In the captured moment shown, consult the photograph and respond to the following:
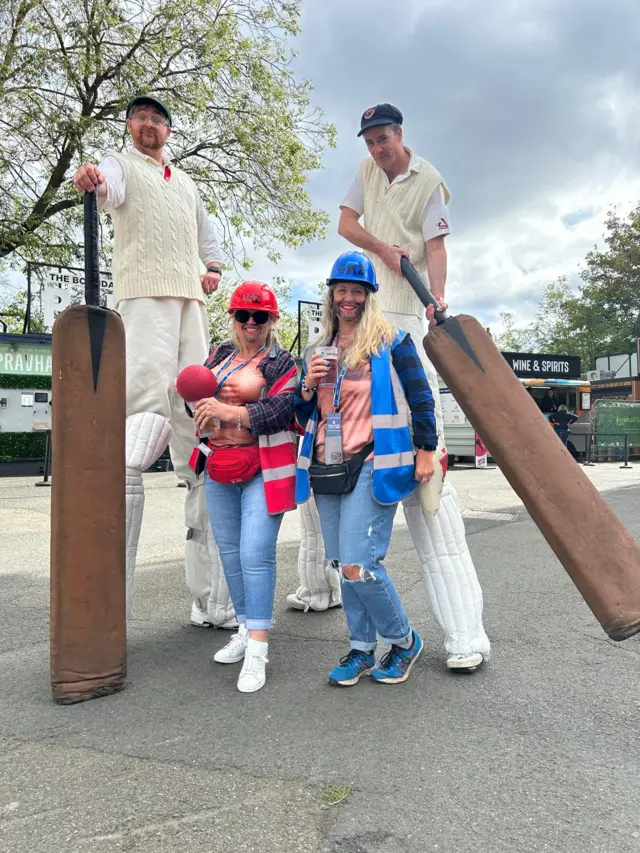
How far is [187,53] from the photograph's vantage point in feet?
46.1

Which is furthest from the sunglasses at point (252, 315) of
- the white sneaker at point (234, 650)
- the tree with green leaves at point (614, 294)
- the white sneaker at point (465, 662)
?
the tree with green leaves at point (614, 294)

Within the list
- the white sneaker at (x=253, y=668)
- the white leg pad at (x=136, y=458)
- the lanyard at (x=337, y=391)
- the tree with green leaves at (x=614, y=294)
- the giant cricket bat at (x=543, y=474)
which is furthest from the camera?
the tree with green leaves at (x=614, y=294)

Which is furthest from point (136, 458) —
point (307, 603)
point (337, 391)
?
point (307, 603)

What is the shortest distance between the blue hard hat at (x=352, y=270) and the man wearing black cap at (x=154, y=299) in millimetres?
893

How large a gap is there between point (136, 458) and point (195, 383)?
1.68 ft

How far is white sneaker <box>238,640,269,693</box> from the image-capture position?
2.83m

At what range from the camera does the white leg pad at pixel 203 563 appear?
12.1 feet

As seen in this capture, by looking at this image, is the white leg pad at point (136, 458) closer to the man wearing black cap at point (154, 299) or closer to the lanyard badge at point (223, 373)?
the man wearing black cap at point (154, 299)

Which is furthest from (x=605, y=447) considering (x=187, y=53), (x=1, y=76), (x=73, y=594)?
(x=73, y=594)

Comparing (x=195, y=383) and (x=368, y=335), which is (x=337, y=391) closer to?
(x=368, y=335)

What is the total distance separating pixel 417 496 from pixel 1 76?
1240 cm

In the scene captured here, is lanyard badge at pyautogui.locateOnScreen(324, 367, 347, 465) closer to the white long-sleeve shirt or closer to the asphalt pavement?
the asphalt pavement

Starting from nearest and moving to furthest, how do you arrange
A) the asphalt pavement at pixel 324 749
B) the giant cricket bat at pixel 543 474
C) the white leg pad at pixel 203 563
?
the asphalt pavement at pixel 324 749, the giant cricket bat at pixel 543 474, the white leg pad at pixel 203 563

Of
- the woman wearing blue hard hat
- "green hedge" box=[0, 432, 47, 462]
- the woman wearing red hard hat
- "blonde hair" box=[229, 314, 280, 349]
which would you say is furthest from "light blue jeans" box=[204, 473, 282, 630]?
"green hedge" box=[0, 432, 47, 462]
